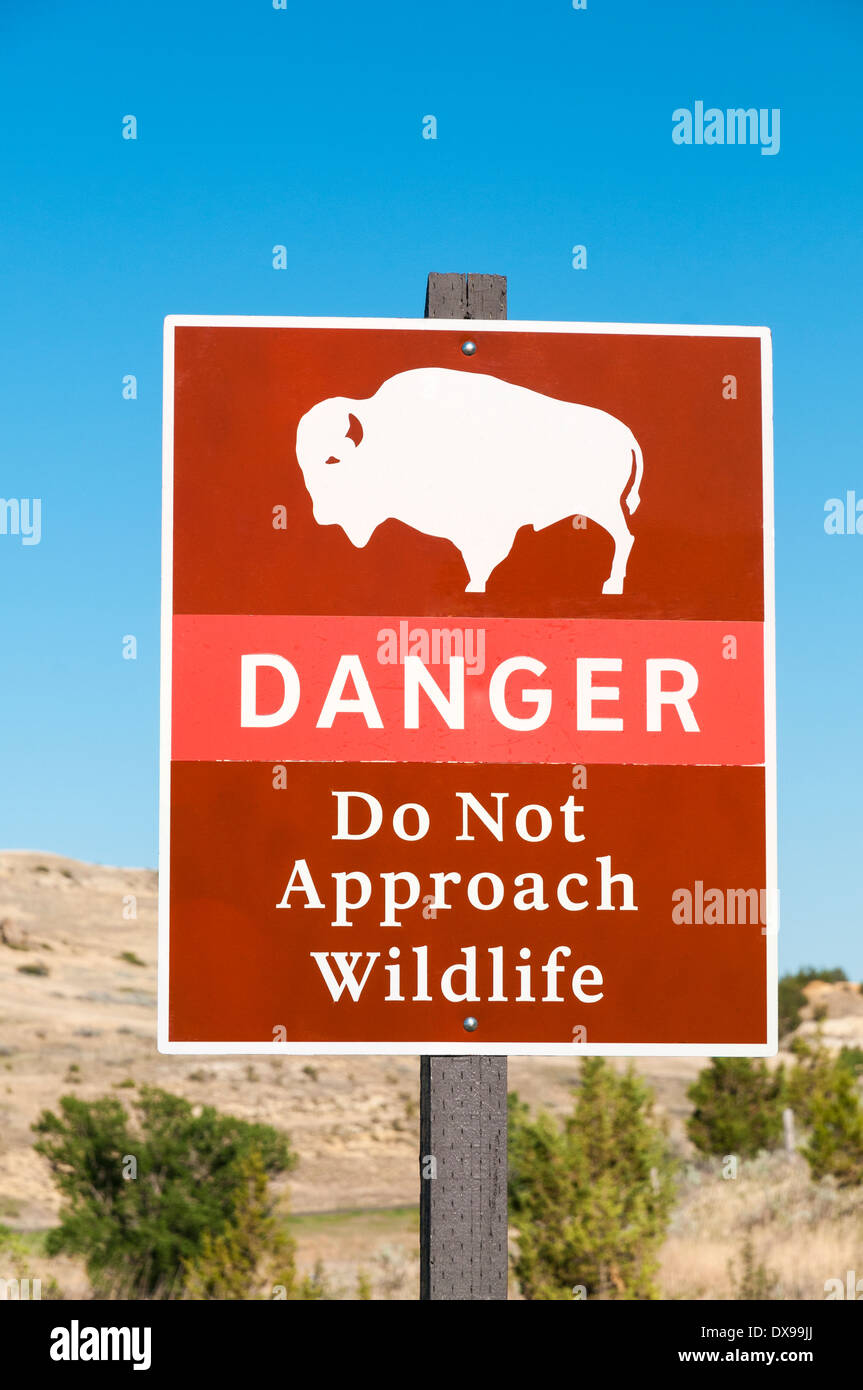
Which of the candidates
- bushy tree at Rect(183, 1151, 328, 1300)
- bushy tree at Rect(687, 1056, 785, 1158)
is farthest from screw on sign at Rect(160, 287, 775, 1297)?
bushy tree at Rect(687, 1056, 785, 1158)

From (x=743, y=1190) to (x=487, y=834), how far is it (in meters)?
19.3

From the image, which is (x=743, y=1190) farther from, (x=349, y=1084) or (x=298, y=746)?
(x=349, y=1084)

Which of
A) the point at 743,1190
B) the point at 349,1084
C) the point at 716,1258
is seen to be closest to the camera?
the point at 716,1258

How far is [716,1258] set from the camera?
17.2 m

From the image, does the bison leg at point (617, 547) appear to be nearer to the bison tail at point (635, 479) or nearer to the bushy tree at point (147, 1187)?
the bison tail at point (635, 479)

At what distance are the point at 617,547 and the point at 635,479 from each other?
241mm

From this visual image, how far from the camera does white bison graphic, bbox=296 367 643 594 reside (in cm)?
434

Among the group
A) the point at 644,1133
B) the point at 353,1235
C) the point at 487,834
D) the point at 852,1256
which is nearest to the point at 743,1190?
the point at 644,1133

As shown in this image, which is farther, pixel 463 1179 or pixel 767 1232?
pixel 767 1232

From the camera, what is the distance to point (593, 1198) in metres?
16.4

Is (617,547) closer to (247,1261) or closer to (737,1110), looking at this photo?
(247,1261)

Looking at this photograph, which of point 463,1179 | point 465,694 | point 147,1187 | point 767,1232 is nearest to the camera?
point 463,1179

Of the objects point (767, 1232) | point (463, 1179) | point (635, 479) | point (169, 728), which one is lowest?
point (767, 1232)

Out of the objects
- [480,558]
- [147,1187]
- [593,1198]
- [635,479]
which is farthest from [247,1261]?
[635,479]
